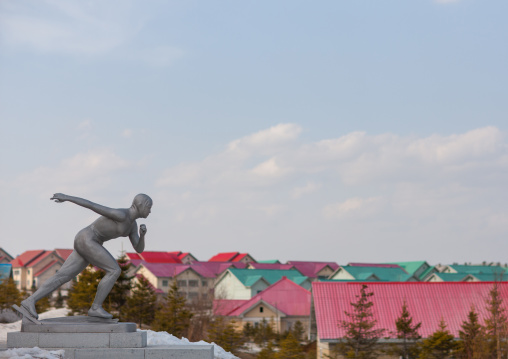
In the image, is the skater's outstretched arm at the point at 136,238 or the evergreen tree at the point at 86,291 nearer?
the skater's outstretched arm at the point at 136,238

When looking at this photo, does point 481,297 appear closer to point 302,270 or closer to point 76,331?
point 76,331

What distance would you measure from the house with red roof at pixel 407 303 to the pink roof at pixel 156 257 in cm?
4860

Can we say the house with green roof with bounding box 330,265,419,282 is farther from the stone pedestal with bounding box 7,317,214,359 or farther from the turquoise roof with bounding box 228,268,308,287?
the stone pedestal with bounding box 7,317,214,359

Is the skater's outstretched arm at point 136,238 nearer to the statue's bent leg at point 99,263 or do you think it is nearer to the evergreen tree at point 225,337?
the statue's bent leg at point 99,263

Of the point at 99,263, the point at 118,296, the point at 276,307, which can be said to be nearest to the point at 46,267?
the point at 276,307

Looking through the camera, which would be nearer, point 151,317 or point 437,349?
point 437,349

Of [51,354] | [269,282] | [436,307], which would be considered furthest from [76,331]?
[269,282]

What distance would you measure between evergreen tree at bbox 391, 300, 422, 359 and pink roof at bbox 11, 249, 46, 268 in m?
60.4

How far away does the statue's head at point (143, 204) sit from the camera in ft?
37.7

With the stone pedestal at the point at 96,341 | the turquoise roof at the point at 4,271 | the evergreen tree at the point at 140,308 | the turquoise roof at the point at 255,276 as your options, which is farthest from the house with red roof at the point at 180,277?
the stone pedestal at the point at 96,341

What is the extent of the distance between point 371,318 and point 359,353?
13.1ft

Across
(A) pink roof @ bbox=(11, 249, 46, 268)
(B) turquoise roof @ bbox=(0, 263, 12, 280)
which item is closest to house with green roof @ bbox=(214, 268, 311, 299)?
(A) pink roof @ bbox=(11, 249, 46, 268)

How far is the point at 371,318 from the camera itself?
28.7 meters

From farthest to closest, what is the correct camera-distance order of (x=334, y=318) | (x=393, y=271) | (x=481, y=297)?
(x=393, y=271) → (x=481, y=297) → (x=334, y=318)
